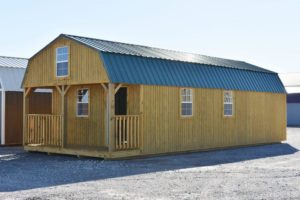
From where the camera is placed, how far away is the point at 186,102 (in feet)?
63.2

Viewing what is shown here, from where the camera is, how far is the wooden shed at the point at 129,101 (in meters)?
16.9

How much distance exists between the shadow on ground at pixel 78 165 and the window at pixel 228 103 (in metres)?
2.20

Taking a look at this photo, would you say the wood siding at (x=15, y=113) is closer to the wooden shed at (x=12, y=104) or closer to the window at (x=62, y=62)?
the wooden shed at (x=12, y=104)

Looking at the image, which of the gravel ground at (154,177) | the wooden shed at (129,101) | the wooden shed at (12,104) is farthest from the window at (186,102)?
the wooden shed at (12,104)

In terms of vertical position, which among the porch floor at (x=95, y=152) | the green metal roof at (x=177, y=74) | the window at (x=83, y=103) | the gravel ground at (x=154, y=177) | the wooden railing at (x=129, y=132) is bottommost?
the gravel ground at (x=154, y=177)

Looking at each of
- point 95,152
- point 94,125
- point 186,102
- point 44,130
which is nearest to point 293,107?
point 186,102

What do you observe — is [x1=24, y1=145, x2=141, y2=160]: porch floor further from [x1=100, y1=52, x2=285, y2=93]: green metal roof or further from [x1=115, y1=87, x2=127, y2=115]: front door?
[x1=100, y1=52, x2=285, y2=93]: green metal roof

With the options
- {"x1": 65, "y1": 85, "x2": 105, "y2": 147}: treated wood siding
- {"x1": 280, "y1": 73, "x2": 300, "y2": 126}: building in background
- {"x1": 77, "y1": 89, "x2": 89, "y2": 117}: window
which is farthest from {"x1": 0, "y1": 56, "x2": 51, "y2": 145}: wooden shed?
{"x1": 280, "y1": 73, "x2": 300, "y2": 126}: building in background

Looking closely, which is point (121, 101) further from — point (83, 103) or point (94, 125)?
point (83, 103)

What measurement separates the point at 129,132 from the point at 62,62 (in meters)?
3.93

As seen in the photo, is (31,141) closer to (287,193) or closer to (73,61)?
(73,61)

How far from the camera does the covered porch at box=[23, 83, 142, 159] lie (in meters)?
16.5

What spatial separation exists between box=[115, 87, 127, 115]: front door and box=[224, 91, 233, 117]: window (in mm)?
5194

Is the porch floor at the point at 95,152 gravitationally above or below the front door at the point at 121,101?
below
